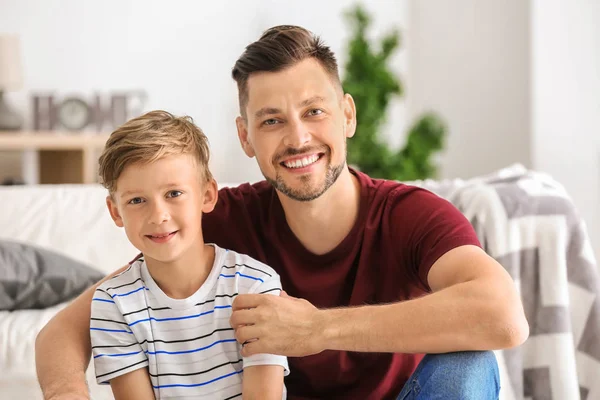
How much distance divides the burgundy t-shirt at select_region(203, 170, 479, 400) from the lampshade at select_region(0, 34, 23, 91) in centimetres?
304

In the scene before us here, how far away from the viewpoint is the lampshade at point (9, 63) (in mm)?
4262

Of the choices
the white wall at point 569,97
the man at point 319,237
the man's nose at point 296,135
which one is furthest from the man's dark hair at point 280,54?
the white wall at point 569,97

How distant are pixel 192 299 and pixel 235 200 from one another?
13.6 inches

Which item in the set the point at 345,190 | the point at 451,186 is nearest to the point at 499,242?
the point at 451,186

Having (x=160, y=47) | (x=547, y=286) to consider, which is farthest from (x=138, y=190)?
(x=160, y=47)

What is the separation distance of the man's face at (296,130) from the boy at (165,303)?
0.21m

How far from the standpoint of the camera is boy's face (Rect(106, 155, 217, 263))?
1363 mm

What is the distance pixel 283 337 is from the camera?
132cm

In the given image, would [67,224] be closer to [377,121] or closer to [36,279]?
[36,279]

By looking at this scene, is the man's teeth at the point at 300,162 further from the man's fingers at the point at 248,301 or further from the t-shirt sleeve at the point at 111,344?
the t-shirt sleeve at the point at 111,344

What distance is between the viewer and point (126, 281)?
144cm

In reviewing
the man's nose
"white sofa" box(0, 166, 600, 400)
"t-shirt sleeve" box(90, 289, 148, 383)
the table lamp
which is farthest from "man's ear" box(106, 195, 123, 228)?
the table lamp

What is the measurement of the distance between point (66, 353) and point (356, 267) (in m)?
0.57

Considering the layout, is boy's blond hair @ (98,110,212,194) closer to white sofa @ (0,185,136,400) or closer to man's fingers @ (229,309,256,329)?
man's fingers @ (229,309,256,329)
